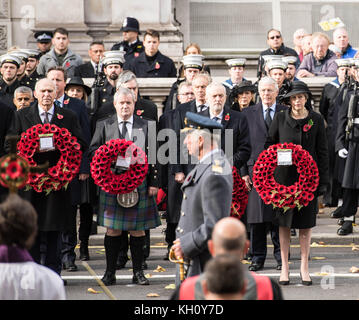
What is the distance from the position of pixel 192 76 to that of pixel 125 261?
2.70 metres

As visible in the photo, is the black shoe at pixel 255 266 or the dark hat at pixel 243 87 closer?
the black shoe at pixel 255 266

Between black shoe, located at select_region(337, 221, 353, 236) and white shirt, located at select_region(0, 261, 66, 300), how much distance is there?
8776mm

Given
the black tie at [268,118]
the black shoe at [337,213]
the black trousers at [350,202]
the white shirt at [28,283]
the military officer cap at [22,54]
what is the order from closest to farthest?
the white shirt at [28,283] < the black tie at [268,118] < the black trousers at [350,202] < the military officer cap at [22,54] < the black shoe at [337,213]

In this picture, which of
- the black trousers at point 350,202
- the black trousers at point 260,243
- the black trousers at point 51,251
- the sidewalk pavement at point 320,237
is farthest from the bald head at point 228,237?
the black trousers at point 350,202

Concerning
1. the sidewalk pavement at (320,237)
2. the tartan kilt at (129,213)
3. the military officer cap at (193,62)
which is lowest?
the sidewalk pavement at (320,237)

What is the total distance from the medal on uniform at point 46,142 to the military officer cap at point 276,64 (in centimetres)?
409

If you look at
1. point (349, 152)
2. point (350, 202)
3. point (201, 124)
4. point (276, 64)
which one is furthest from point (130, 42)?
point (201, 124)

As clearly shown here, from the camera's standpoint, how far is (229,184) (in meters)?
7.87

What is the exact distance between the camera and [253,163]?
42.2 feet

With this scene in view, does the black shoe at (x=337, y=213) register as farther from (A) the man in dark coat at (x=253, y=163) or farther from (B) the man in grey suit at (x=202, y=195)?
(B) the man in grey suit at (x=202, y=195)

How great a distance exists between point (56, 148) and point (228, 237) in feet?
17.7

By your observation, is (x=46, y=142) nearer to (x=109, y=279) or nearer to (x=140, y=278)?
(x=109, y=279)

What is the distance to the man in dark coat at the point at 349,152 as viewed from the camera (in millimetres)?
14492

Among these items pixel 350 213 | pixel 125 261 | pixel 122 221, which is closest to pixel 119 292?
pixel 122 221
